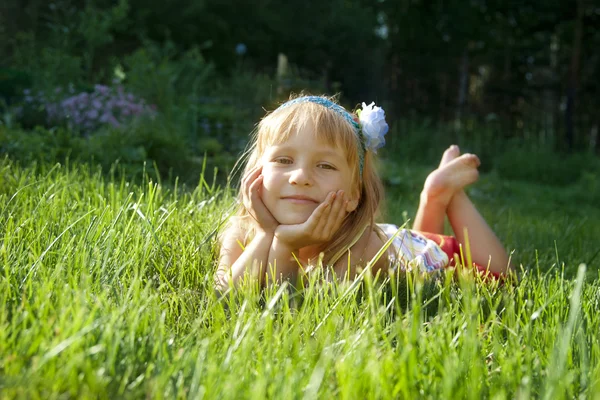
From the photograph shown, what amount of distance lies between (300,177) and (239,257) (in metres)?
0.31

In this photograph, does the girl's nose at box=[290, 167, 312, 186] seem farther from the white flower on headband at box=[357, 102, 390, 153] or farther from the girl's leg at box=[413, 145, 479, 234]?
the girl's leg at box=[413, 145, 479, 234]

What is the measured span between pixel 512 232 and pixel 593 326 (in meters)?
1.96

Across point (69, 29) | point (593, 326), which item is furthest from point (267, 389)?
point (69, 29)

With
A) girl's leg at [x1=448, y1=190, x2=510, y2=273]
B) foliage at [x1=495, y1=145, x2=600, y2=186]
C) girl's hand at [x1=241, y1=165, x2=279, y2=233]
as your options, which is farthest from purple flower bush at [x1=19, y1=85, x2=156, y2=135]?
foliage at [x1=495, y1=145, x2=600, y2=186]

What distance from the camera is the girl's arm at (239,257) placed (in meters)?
1.93

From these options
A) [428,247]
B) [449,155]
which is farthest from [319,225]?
[449,155]

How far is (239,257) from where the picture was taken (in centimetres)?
204

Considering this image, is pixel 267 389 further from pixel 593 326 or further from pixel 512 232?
pixel 512 232

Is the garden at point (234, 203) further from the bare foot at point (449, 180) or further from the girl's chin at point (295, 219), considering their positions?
the bare foot at point (449, 180)

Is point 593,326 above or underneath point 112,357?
underneath

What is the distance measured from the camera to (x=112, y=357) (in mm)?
999

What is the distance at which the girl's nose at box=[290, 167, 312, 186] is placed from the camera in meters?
2.01

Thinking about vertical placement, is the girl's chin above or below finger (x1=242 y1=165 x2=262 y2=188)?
below

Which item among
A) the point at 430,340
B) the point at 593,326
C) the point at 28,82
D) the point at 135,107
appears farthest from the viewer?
the point at 28,82
